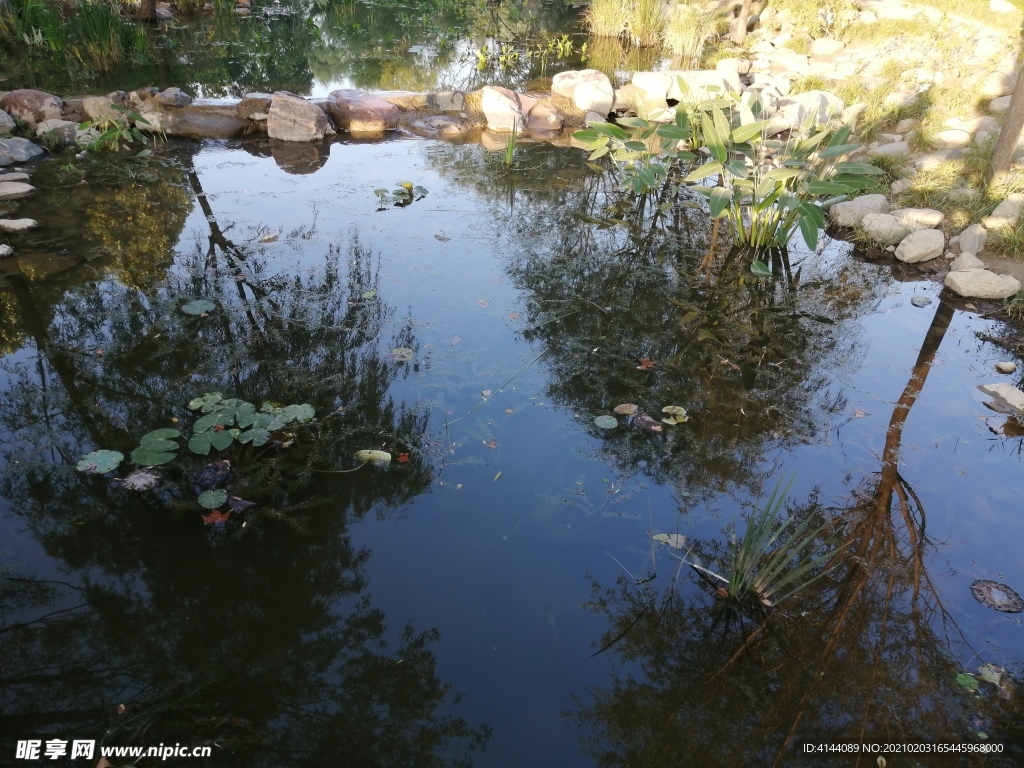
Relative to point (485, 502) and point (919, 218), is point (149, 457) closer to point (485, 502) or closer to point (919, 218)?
point (485, 502)

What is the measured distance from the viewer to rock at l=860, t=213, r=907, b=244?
4.96 metres

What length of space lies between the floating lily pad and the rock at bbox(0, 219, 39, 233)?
569 centimetres

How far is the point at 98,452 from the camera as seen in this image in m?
2.72

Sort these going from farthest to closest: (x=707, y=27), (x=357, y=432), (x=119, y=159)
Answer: (x=707, y=27) → (x=119, y=159) → (x=357, y=432)

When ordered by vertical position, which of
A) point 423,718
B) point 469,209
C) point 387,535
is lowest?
point 423,718

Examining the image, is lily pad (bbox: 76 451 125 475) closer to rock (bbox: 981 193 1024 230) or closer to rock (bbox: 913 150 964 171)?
rock (bbox: 981 193 1024 230)

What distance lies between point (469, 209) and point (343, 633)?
3836 mm

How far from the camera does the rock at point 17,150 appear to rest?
5555 mm

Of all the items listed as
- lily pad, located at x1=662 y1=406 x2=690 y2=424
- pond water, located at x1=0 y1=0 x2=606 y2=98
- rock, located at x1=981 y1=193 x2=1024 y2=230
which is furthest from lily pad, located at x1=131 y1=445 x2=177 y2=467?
pond water, located at x1=0 y1=0 x2=606 y2=98

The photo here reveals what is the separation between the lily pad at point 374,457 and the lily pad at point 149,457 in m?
0.74

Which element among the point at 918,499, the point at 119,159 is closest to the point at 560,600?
the point at 918,499

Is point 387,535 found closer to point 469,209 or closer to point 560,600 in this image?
point 560,600

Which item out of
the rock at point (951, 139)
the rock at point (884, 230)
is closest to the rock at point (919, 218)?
the rock at point (884, 230)

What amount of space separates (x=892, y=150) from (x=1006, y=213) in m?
1.59
